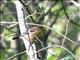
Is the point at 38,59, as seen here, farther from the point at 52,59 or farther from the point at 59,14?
the point at 59,14

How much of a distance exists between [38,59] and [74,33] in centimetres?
274

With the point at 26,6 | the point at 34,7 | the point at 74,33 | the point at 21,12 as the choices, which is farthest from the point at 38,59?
the point at 74,33

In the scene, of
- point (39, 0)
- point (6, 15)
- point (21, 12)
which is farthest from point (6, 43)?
point (21, 12)

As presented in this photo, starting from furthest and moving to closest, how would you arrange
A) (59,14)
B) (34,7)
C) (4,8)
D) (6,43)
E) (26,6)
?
1. (6,43)
2. (4,8)
3. (59,14)
4. (34,7)
5. (26,6)

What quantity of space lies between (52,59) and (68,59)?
455 millimetres

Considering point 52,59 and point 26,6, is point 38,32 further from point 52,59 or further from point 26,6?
point 52,59

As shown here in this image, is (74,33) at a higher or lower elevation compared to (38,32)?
lower

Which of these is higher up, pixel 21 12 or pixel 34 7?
pixel 21 12

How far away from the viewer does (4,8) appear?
4.02 meters

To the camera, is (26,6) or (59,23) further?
(59,23)

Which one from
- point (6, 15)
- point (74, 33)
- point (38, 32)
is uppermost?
point (38, 32)

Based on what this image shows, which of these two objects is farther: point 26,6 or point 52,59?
point 52,59

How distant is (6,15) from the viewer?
3.97 metres

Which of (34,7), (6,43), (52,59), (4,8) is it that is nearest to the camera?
(52,59)
